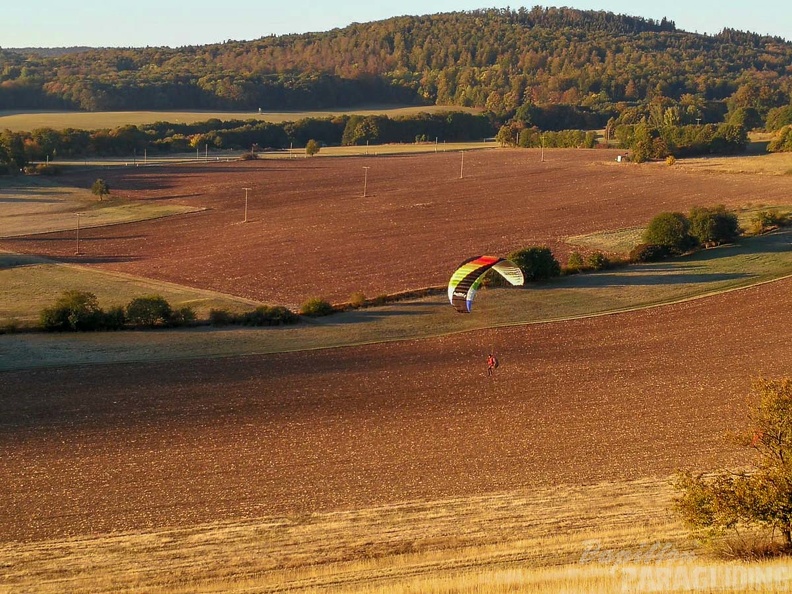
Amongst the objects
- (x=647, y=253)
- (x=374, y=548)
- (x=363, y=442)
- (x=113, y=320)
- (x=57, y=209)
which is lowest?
(x=363, y=442)

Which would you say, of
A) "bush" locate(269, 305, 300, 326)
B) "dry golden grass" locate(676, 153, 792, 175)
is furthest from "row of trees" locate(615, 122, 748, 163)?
"bush" locate(269, 305, 300, 326)

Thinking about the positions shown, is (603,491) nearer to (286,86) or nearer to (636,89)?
(286,86)

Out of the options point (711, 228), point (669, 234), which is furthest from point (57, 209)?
point (711, 228)

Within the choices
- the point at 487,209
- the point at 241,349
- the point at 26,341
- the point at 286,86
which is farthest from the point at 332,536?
the point at 286,86

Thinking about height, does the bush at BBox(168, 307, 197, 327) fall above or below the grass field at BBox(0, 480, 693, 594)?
above

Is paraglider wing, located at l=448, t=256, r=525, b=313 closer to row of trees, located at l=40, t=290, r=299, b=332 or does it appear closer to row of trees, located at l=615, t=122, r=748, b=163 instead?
row of trees, located at l=40, t=290, r=299, b=332

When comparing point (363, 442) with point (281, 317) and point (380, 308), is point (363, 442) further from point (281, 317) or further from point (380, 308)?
point (380, 308)
